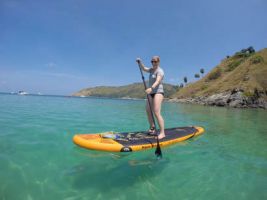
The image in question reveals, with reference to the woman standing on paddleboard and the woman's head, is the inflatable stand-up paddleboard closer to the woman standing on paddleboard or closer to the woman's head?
the woman standing on paddleboard

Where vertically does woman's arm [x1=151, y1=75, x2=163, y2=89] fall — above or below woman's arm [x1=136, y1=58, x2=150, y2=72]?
below

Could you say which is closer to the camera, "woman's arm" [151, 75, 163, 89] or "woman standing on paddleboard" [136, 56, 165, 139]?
"woman's arm" [151, 75, 163, 89]

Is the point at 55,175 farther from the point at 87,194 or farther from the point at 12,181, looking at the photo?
the point at 87,194

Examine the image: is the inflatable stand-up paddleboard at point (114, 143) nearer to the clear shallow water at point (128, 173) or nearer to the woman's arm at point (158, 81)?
the clear shallow water at point (128, 173)

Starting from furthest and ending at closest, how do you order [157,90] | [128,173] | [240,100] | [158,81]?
[240,100] < [157,90] < [158,81] < [128,173]

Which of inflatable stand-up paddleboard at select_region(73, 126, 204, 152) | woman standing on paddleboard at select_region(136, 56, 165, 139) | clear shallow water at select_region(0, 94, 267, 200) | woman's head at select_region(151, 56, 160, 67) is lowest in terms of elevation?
clear shallow water at select_region(0, 94, 267, 200)

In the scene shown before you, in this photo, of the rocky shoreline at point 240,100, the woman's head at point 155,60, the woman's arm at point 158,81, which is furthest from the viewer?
the rocky shoreline at point 240,100

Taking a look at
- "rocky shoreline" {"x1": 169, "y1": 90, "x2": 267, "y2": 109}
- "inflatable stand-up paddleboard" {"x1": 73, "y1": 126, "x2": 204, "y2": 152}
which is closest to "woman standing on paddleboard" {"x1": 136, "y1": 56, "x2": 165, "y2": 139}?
"inflatable stand-up paddleboard" {"x1": 73, "y1": 126, "x2": 204, "y2": 152}

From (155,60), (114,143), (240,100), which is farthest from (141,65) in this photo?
(240,100)

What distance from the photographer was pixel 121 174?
17.3 ft

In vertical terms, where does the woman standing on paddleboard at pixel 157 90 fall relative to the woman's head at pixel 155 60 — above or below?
below

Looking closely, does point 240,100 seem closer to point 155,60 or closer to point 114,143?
point 155,60

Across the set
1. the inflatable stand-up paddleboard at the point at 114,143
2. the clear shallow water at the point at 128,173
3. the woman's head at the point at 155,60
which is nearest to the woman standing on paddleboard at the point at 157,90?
the woman's head at the point at 155,60

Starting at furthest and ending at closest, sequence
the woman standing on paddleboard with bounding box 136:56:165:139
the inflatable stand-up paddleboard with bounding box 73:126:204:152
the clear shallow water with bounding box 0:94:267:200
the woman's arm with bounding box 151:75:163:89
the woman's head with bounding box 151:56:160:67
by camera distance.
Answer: the woman's head with bounding box 151:56:160:67 → the woman standing on paddleboard with bounding box 136:56:165:139 → the woman's arm with bounding box 151:75:163:89 → the inflatable stand-up paddleboard with bounding box 73:126:204:152 → the clear shallow water with bounding box 0:94:267:200
